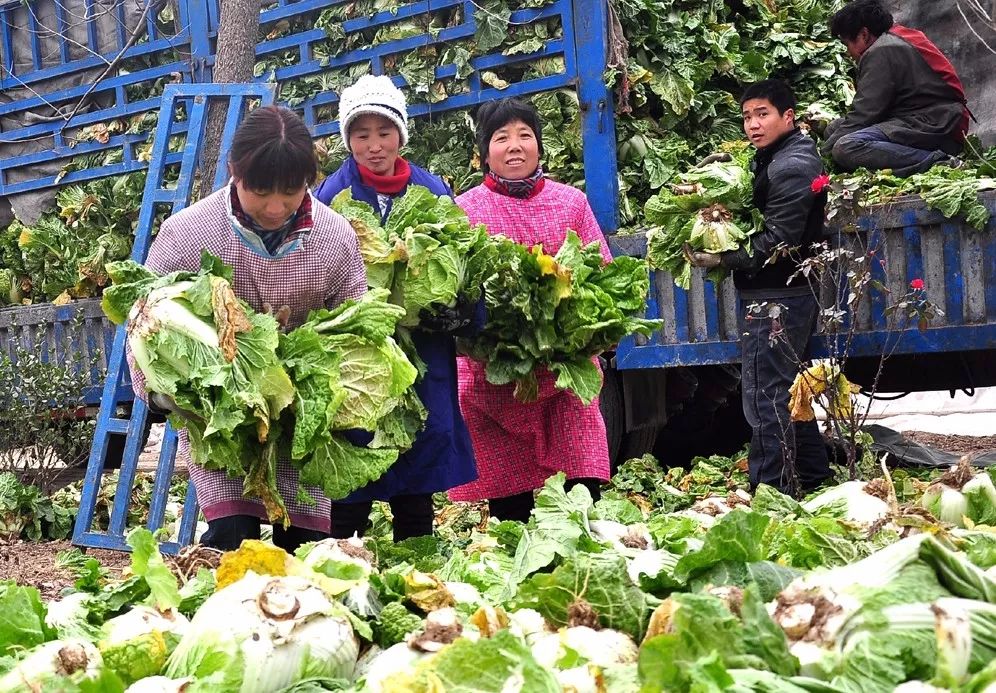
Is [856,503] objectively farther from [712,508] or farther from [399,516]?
[399,516]

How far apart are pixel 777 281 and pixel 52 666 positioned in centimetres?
437

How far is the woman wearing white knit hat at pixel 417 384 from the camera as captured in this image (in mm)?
4445

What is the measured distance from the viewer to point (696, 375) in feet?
26.1

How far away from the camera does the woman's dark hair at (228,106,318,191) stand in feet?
11.8

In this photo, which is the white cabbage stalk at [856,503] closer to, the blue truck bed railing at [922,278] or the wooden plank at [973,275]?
the blue truck bed railing at [922,278]

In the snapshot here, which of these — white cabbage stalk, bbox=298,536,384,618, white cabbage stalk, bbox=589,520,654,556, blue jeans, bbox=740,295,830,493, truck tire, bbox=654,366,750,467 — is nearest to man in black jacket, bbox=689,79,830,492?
blue jeans, bbox=740,295,830,493

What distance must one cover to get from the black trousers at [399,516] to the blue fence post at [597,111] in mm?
2771

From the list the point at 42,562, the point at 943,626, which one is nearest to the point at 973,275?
the point at 943,626

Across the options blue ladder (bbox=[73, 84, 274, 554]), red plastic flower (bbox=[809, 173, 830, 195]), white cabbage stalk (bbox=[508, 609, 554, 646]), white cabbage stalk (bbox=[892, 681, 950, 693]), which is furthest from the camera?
blue ladder (bbox=[73, 84, 274, 554])

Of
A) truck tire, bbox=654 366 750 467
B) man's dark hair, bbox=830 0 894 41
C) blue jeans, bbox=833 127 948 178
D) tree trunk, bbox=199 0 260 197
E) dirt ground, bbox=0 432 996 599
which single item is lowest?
dirt ground, bbox=0 432 996 599

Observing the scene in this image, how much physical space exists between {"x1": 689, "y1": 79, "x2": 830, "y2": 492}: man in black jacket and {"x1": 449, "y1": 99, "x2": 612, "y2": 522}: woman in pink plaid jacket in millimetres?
1045

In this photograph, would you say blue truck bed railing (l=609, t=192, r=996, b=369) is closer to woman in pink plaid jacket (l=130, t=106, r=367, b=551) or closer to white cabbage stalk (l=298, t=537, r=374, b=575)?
woman in pink plaid jacket (l=130, t=106, r=367, b=551)

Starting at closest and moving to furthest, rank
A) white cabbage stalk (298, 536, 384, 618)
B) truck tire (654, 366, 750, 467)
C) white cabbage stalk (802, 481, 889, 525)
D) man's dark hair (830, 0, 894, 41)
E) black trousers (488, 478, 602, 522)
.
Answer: white cabbage stalk (298, 536, 384, 618), white cabbage stalk (802, 481, 889, 525), black trousers (488, 478, 602, 522), man's dark hair (830, 0, 894, 41), truck tire (654, 366, 750, 467)

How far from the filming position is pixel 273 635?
2.10 metres
